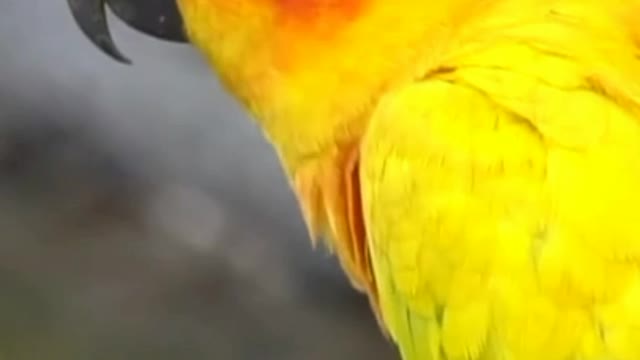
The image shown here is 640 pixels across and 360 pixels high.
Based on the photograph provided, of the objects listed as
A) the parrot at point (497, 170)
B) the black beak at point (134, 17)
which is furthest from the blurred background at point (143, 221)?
the parrot at point (497, 170)

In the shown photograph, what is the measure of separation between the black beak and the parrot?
0.15 metres

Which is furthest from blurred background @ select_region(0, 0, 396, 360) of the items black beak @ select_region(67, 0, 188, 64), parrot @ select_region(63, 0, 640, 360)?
parrot @ select_region(63, 0, 640, 360)

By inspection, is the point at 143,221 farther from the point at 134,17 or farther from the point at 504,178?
the point at 504,178

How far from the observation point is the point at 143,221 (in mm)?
1955

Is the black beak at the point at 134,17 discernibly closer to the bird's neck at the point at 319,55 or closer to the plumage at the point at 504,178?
the bird's neck at the point at 319,55

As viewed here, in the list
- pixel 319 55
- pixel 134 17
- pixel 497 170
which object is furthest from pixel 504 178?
pixel 134 17

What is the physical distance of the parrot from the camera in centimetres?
84

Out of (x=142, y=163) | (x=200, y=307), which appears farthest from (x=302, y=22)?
(x=142, y=163)

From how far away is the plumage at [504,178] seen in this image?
84 cm

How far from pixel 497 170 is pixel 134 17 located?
37cm

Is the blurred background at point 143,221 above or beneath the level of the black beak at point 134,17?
beneath

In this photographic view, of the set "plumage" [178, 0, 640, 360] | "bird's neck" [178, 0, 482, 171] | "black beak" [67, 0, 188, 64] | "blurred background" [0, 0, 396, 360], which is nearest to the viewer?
"plumage" [178, 0, 640, 360]

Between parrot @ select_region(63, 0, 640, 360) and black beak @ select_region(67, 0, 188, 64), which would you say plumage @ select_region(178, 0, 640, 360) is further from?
black beak @ select_region(67, 0, 188, 64)

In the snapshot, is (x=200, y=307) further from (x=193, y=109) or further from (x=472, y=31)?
(x=472, y=31)
